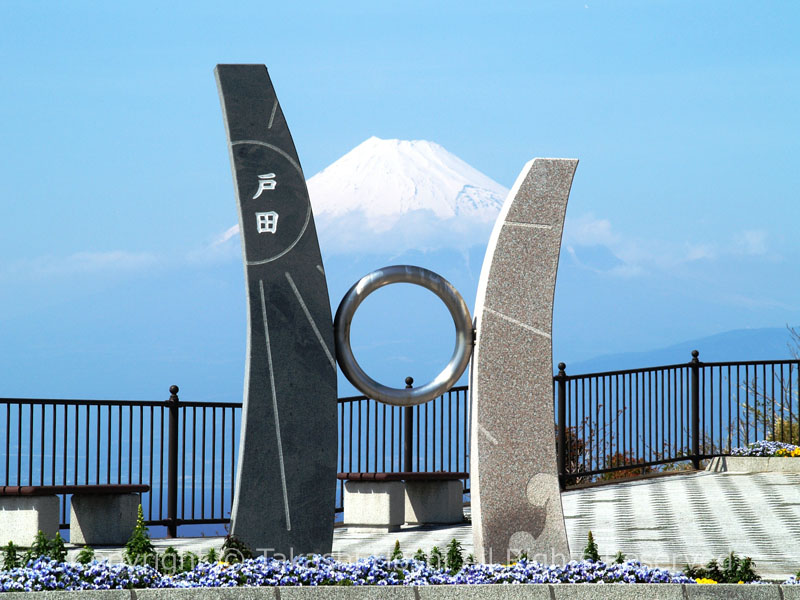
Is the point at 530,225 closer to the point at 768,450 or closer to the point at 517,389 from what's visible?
the point at 517,389

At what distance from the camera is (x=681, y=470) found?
50.3 feet

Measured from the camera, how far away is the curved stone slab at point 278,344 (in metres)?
7.70

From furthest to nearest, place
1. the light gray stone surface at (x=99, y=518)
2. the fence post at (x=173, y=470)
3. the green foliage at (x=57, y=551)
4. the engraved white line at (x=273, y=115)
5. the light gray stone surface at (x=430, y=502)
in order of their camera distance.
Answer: the fence post at (x=173, y=470)
the light gray stone surface at (x=430, y=502)
the light gray stone surface at (x=99, y=518)
the engraved white line at (x=273, y=115)
the green foliage at (x=57, y=551)

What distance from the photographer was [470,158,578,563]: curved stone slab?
26.1 feet

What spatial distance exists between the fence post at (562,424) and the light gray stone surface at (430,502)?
278cm

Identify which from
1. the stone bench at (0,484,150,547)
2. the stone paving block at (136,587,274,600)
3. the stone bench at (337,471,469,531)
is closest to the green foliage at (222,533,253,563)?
the stone paving block at (136,587,274,600)

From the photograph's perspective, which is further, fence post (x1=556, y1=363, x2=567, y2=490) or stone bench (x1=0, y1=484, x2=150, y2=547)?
fence post (x1=556, y1=363, x2=567, y2=490)

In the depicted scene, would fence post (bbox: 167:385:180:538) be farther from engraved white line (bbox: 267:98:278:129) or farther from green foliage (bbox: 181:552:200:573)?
engraved white line (bbox: 267:98:278:129)

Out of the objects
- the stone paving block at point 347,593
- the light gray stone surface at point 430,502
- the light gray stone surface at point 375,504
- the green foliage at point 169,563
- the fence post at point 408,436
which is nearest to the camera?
the stone paving block at point 347,593

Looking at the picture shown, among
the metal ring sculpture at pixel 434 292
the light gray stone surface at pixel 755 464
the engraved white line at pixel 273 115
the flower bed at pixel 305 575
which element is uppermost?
the engraved white line at pixel 273 115

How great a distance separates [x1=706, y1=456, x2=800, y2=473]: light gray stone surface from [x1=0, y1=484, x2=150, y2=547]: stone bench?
8.30m

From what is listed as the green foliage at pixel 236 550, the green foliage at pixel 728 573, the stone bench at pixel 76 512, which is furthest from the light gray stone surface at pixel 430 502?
the green foliage at pixel 728 573

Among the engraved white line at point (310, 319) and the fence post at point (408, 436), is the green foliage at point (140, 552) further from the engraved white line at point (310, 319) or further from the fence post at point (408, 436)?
the fence post at point (408, 436)

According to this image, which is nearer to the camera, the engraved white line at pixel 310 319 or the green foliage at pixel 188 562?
the green foliage at pixel 188 562
